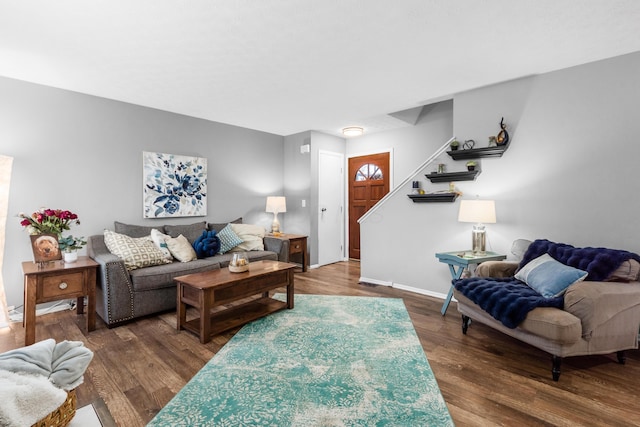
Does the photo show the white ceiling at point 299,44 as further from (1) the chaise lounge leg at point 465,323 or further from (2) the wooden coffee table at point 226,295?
(1) the chaise lounge leg at point 465,323

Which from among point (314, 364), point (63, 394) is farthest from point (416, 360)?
point (63, 394)

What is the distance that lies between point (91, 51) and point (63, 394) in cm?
262

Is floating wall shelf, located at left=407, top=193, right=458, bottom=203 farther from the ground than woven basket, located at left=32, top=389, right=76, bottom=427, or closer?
farther from the ground

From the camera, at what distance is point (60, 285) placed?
108 inches

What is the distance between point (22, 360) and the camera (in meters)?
1.23

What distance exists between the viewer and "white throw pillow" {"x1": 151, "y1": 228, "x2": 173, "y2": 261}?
361 cm

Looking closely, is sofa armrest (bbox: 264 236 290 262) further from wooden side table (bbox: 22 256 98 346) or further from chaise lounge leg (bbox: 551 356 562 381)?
chaise lounge leg (bbox: 551 356 562 381)

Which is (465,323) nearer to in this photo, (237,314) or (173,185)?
(237,314)

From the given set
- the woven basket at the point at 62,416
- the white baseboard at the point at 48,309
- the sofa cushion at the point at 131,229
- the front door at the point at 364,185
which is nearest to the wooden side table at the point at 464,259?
the front door at the point at 364,185

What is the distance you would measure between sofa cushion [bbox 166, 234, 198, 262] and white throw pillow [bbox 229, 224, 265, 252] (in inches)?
26.8

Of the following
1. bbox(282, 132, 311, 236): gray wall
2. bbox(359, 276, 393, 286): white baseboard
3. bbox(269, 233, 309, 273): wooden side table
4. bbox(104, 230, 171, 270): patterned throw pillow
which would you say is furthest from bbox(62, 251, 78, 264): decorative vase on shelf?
bbox(359, 276, 393, 286): white baseboard

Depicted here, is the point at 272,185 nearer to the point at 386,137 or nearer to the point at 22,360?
the point at 386,137

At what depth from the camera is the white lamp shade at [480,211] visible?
3.07 meters

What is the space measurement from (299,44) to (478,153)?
7.16 feet
